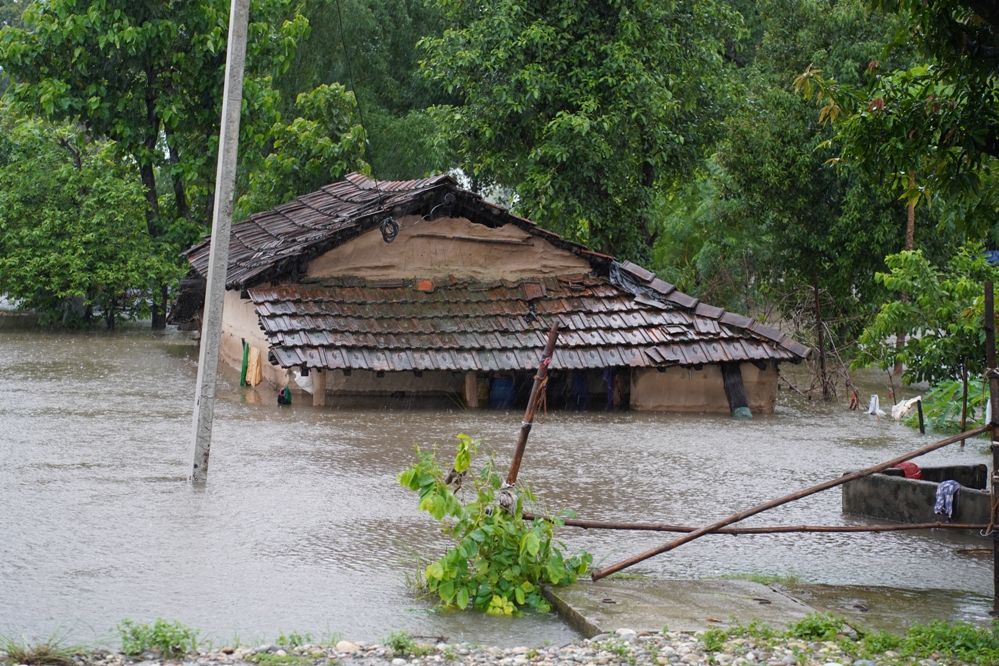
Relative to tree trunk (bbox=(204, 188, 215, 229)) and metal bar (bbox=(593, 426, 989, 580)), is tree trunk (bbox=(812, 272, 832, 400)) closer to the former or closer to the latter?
metal bar (bbox=(593, 426, 989, 580))

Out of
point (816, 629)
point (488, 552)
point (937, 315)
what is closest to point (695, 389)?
point (937, 315)

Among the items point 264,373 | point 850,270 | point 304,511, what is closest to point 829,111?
Answer: point 304,511

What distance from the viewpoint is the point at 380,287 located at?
1719 cm

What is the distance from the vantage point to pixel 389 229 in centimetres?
1700

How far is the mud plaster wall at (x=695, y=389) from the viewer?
1664 cm

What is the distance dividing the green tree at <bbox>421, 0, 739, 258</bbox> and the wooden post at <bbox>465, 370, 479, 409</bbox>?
5552 millimetres

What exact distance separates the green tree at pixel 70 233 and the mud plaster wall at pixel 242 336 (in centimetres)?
580

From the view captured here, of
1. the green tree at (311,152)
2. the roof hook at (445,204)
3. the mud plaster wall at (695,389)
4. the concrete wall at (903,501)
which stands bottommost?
the concrete wall at (903,501)

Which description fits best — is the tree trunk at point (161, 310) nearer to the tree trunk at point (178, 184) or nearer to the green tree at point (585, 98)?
the tree trunk at point (178, 184)

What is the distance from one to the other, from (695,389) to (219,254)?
845cm

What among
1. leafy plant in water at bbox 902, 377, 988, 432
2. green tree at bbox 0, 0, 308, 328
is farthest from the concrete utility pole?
green tree at bbox 0, 0, 308, 328

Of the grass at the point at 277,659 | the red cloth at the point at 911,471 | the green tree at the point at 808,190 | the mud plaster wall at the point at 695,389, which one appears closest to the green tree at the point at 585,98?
the green tree at the point at 808,190

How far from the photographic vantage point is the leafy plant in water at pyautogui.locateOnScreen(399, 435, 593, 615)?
680 centimetres

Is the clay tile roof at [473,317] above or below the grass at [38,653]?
above
